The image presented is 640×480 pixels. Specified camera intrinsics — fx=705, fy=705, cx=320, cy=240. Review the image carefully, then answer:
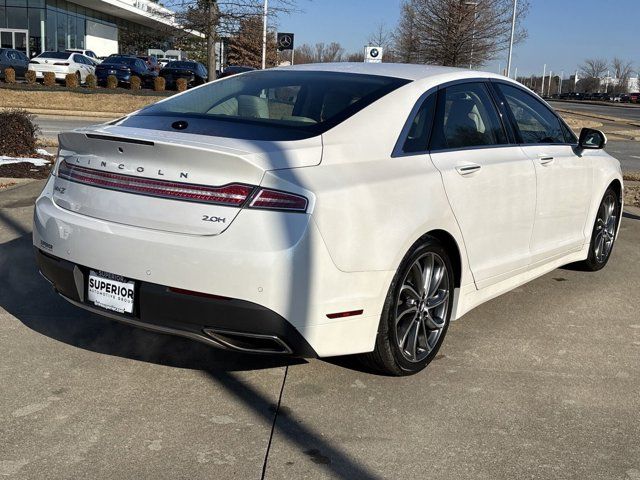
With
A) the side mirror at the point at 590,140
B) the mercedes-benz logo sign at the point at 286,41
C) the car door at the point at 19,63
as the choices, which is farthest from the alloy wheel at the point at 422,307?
the car door at the point at 19,63

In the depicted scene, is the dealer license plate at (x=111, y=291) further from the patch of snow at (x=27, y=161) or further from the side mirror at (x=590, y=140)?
the patch of snow at (x=27, y=161)

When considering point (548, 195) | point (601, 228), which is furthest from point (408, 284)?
point (601, 228)

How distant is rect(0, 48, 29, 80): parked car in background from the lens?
32.3 meters

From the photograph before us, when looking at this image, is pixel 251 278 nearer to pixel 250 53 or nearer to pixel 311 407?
pixel 311 407

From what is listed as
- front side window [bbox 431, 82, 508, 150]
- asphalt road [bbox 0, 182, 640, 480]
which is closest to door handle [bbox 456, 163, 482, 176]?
front side window [bbox 431, 82, 508, 150]

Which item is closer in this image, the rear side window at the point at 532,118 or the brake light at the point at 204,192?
the brake light at the point at 204,192

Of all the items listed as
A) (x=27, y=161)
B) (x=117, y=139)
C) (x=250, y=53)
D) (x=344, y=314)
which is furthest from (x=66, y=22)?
(x=344, y=314)

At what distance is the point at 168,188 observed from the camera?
10.3ft

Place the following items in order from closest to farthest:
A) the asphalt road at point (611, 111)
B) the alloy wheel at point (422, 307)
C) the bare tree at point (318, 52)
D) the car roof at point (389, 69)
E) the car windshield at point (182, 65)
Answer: the alloy wheel at point (422, 307) < the car roof at point (389, 69) < the car windshield at point (182, 65) < the asphalt road at point (611, 111) < the bare tree at point (318, 52)

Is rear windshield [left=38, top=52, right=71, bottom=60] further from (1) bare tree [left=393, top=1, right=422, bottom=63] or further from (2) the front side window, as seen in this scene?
(2) the front side window

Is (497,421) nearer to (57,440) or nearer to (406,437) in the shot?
(406,437)

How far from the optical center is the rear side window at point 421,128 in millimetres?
3674

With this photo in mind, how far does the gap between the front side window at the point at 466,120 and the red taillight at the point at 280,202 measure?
1.14 meters

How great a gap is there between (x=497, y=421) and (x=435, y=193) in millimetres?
1155
